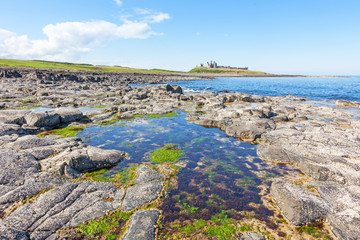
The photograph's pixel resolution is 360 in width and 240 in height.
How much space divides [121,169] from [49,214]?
482cm

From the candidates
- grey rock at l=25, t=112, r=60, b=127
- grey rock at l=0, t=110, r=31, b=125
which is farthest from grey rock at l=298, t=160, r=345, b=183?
grey rock at l=0, t=110, r=31, b=125

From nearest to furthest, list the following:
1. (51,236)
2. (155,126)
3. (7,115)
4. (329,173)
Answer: (51,236), (329,173), (7,115), (155,126)

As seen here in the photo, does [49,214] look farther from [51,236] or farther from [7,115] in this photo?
[7,115]

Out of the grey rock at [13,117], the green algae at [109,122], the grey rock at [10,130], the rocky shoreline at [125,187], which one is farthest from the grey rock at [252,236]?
the grey rock at [13,117]

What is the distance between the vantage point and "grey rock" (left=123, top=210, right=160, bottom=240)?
7061mm

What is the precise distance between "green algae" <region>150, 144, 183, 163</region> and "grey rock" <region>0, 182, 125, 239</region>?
4291 millimetres

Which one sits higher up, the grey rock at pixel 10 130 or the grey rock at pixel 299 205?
the grey rock at pixel 10 130

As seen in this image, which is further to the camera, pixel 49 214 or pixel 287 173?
pixel 287 173

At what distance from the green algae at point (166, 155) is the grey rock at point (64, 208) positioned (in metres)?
4.29

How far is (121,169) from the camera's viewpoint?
12.3 m

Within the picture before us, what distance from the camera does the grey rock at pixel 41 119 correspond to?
19047 mm

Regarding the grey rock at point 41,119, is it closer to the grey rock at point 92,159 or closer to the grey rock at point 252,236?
the grey rock at point 92,159

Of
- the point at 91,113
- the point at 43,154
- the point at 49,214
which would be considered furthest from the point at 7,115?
the point at 49,214

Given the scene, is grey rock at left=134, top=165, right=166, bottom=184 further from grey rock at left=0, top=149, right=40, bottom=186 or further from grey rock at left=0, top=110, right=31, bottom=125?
grey rock at left=0, top=110, right=31, bottom=125
